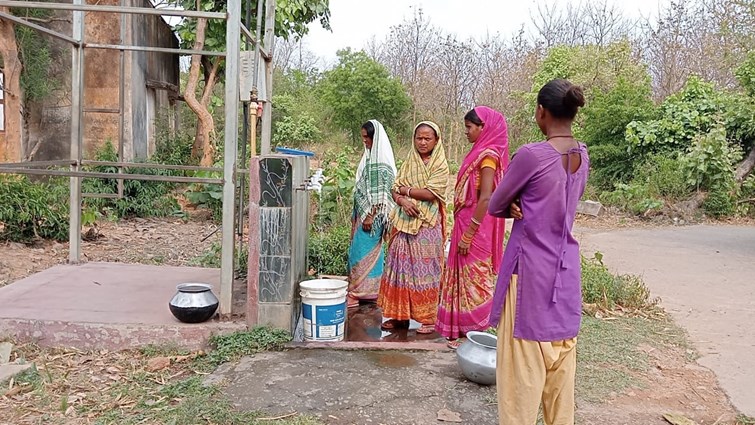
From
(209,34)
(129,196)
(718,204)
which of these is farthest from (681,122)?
(129,196)

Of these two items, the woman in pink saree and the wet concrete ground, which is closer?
the woman in pink saree

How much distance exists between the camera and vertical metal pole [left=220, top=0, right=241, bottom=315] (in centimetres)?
415

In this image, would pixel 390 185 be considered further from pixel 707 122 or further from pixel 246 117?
pixel 707 122

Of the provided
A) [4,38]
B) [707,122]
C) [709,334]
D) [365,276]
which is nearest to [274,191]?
[365,276]

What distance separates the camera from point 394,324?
16.1ft

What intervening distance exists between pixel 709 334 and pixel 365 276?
301 centimetres

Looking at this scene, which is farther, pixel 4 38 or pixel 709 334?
pixel 4 38

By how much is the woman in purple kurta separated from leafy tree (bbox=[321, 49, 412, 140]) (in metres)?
13.7

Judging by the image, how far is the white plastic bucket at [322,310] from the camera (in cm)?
424

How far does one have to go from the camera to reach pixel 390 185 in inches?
204

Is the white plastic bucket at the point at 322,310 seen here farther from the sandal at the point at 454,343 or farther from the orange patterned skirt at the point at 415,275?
the sandal at the point at 454,343

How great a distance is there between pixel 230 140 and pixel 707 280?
19.1ft

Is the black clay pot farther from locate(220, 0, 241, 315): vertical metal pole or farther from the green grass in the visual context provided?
the green grass

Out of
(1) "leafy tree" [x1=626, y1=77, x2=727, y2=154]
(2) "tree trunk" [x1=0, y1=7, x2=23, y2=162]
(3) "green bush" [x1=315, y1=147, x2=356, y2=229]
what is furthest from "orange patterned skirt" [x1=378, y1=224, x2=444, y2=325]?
(1) "leafy tree" [x1=626, y1=77, x2=727, y2=154]
